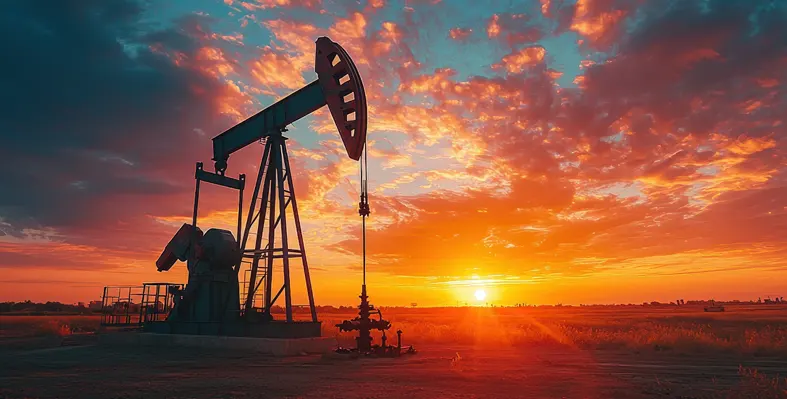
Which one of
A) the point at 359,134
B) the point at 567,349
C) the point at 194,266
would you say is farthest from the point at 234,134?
the point at 567,349

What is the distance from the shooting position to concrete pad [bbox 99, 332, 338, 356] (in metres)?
14.4

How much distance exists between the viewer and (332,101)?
604 inches

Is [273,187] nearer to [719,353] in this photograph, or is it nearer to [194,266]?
[194,266]

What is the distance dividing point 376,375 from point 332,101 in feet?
26.3

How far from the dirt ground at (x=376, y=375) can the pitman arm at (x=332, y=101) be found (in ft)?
20.3

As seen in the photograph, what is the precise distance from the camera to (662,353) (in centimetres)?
1619

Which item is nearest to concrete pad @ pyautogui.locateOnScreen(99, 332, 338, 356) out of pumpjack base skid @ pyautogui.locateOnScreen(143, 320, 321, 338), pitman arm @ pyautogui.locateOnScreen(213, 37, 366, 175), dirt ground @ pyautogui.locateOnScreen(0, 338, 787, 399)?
pumpjack base skid @ pyautogui.locateOnScreen(143, 320, 321, 338)

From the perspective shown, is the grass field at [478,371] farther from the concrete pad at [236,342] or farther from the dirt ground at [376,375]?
the concrete pad at [236,342]

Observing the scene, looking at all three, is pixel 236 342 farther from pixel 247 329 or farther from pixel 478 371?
pixel 478 371

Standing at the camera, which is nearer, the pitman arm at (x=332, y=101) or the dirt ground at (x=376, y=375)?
the dirt ground at (x=376, y=375)

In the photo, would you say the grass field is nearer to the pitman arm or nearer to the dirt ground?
the dirt ground

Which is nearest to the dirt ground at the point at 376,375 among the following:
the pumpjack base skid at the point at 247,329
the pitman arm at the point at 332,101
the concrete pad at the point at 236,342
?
the concrete pad at the point at 236,342

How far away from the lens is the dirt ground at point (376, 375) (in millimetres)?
8539

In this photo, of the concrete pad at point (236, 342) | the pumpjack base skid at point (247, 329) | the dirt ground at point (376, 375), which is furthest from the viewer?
the pumpjack base skid at point (247, 329)
